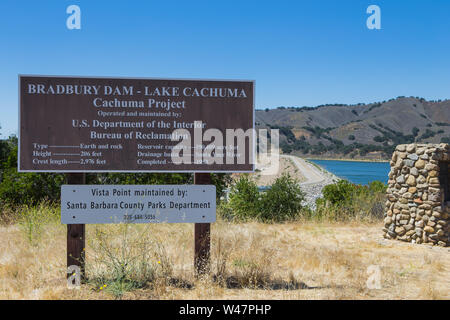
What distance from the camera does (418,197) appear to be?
29.4ft

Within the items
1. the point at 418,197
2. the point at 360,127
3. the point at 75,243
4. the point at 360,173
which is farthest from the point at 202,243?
the point at 360,127

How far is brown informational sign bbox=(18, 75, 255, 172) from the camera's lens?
533cm

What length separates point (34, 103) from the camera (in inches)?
210

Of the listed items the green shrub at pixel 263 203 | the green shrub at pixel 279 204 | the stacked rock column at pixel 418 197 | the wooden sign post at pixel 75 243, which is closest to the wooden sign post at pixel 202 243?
the wooden sign post at pixel 75 243

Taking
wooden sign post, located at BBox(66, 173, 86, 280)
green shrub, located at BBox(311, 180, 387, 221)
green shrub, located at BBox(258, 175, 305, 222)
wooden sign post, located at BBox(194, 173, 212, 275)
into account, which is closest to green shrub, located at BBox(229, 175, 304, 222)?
green shrub, located at BBox(258, 175, 305, 222)

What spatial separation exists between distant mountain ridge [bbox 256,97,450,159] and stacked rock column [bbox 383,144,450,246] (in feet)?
230

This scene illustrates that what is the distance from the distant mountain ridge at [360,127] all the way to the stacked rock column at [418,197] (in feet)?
230

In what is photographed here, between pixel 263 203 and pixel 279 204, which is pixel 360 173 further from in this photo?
pixel 263 203

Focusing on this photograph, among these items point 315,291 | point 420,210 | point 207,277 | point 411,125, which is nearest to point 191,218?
point 207,277

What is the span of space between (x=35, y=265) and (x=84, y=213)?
157cm

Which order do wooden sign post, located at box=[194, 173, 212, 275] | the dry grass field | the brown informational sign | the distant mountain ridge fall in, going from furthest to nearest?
the distant mountain ridge → wooden sign post, located at box=[194, 173, 212, 275] → the brown informational sign → the dry grass field

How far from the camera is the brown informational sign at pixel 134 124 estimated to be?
17.5 ft

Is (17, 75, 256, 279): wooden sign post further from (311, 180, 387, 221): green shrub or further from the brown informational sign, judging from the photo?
(311, 180, 387, 221): green shrub

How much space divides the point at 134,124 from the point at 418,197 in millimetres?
6682
